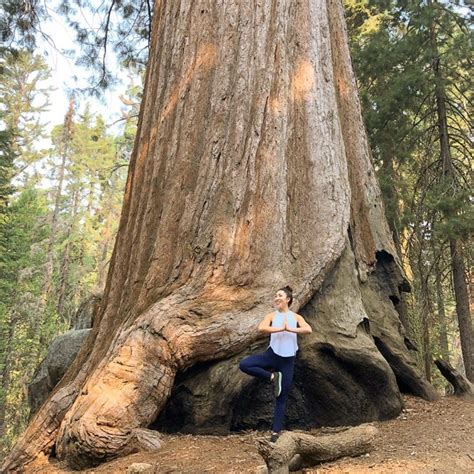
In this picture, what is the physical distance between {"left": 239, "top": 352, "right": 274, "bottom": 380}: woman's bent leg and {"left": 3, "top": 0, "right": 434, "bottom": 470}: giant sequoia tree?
27 centimetres

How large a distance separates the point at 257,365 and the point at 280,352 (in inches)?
7.7

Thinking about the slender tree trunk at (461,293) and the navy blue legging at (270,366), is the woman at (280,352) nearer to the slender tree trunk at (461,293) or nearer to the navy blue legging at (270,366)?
the navy blue legging at (270,366)

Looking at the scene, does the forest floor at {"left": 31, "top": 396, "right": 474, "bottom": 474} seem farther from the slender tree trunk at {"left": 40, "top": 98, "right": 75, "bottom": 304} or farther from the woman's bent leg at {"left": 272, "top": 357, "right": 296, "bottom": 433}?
the slender tree trunk at {"left": 40, "top": 98, "right": 75, "bottom": 304}

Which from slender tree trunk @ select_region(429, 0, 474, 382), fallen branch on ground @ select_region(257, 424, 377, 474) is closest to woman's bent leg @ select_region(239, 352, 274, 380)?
fallen branch on ground @ select_region(257, 424, 377, 474)

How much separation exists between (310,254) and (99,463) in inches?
94.7

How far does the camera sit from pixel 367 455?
3.20 metres

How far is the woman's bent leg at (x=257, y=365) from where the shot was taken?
348 centimetres

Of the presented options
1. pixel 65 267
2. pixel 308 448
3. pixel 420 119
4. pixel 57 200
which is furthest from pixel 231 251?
pixel 65 267

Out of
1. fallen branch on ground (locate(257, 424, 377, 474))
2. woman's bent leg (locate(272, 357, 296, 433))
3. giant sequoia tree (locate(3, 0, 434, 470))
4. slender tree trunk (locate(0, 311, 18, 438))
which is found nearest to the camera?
fallen branch on ground (locate(257, 424, 377, 474))

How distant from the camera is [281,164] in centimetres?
454

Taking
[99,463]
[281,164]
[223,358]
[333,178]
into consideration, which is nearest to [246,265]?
[223,358]

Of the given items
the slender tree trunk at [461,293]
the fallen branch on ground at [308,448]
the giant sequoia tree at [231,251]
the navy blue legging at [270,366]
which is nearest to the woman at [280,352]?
the navy blue legging at [270,366]

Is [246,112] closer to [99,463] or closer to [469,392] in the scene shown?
[99,463]

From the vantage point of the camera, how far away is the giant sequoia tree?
3684 millimetres
